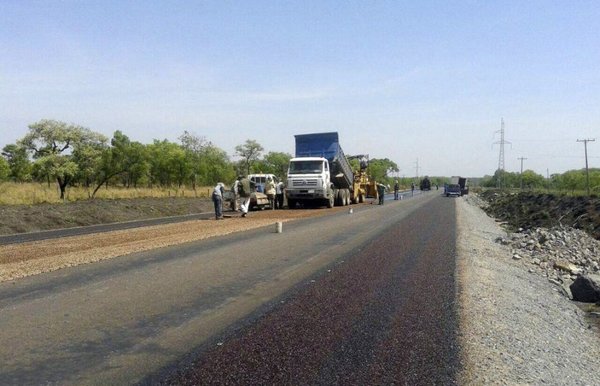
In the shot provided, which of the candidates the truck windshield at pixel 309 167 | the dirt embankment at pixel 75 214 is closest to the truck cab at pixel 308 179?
the truck windshield at pixel 309 167

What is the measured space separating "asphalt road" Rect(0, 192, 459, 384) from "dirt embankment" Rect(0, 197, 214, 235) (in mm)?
13386

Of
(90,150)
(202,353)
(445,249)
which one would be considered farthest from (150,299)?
(90,150)

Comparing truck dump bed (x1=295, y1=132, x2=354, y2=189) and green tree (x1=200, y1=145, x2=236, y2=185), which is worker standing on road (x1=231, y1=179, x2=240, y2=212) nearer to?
truck dump bed (x1=295, y1=132, x2=354, y2=189)

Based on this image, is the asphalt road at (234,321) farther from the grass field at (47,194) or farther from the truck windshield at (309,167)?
the grass field at (47,194)

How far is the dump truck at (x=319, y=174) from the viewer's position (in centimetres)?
3172

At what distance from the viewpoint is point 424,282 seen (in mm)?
9227

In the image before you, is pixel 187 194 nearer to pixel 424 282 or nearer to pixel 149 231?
pixel 149 231

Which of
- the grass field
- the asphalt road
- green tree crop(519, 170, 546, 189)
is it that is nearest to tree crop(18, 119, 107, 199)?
the grass field

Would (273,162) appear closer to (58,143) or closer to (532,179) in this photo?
(58,143)

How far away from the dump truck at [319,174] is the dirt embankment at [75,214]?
6.98 metres

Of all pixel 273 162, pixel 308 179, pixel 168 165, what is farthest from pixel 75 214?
pixel 273 162

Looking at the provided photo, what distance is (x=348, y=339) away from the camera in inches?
231

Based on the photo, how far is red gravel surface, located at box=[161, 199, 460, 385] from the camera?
4797 mm

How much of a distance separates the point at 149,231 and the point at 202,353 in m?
13.7
